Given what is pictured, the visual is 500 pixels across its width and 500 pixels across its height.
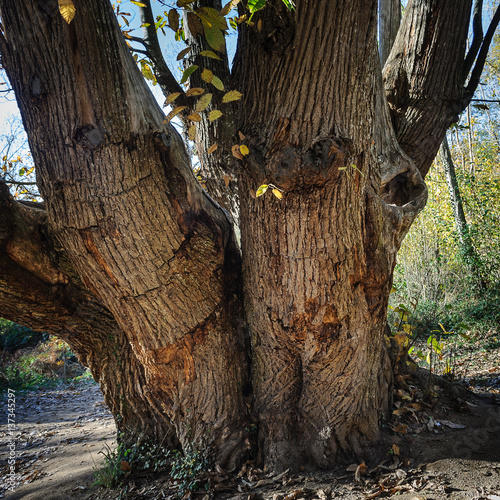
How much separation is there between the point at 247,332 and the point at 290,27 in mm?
2047

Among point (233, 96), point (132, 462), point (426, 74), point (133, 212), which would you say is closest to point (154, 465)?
point (132, 462)

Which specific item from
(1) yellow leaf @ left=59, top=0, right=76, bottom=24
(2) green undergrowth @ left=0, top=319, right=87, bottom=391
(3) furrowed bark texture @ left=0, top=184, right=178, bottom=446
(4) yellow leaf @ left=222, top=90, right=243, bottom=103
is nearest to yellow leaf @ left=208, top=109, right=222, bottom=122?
(4) yellow leaf @ left=222, top=90, right=243, bottom=103

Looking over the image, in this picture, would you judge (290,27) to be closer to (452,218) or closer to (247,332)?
(247,332)

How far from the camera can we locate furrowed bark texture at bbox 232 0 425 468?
197cm

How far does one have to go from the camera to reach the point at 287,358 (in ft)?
8.46

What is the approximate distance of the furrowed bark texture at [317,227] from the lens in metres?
1.97

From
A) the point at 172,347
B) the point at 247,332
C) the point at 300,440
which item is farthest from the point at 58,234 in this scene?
the point at 300,440

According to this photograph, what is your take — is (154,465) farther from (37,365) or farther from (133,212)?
(37,365)

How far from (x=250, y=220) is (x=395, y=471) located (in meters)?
1.89

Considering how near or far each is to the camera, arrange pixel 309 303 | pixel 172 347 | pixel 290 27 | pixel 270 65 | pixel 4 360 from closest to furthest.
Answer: pixel 290 27, pixel 270 65, pixel 309 303, pixel 172 347, pixel 4 360

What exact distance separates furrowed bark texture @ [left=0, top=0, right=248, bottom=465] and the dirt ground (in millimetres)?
391

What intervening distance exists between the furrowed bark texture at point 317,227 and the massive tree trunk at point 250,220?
11mm

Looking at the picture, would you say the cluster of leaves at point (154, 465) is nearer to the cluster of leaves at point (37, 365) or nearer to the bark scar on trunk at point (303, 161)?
the bark scar on trunk at point (303, 161)

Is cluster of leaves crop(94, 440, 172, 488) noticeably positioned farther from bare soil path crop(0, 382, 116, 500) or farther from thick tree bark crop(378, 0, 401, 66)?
thick tree bark crop(378, 0, 401, 66)
